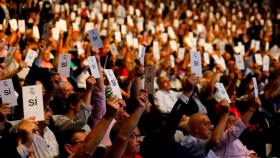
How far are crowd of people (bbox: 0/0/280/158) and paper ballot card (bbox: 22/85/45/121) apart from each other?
10cm

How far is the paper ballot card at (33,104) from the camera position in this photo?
300 cm

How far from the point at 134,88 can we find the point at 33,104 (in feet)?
3.55

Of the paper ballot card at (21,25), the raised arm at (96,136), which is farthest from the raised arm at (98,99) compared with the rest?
the paper ballot card at (21,25)

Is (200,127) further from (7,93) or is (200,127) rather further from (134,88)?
(7,93)

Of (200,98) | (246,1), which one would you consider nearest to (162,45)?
(200,98)

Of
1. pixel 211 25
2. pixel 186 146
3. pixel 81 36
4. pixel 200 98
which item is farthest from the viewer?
pixel 211 25

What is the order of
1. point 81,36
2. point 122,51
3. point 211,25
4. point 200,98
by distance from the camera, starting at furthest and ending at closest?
point 211,25 < point 81,36 < point 122,51 < point 200,98

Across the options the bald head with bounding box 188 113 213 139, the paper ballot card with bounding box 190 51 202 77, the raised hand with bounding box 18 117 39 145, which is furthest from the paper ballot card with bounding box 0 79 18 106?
the paper ballot card with bounding box 190 51 202 77

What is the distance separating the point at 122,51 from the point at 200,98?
1.80 meters

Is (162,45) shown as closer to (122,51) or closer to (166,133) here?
(122,51)

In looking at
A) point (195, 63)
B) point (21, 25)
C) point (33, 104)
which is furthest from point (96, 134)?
point (21, 25)

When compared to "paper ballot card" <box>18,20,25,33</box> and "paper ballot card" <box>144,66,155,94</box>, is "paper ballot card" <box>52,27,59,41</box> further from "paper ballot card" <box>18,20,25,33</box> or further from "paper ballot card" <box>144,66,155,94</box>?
"paper ballot card" <box>144,66,155,94</box>

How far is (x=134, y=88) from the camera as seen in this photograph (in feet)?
12.9

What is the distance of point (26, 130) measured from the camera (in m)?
2.72
